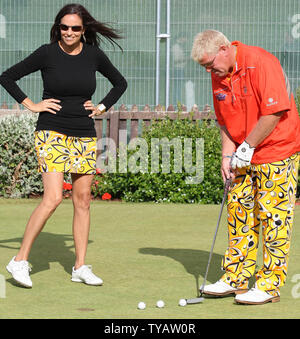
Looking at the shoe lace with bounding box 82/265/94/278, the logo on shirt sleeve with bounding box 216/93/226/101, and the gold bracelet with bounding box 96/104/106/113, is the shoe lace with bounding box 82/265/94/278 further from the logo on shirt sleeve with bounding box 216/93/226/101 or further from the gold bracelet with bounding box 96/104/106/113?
the logo on shirt sleeve with bounding box 216/93/226/101

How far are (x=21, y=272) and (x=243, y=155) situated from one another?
1.86 meters

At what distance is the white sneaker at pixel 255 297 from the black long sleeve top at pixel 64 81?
5.58ft

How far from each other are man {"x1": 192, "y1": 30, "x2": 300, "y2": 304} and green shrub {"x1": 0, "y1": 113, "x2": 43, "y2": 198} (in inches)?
255

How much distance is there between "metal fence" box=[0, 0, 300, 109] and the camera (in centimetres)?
1393

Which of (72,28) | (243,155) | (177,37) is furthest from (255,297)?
(177,37)

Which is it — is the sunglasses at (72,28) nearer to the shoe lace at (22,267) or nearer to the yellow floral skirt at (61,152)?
the yellow floral skirt at (61,152)

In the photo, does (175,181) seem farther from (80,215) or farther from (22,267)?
(22,267)

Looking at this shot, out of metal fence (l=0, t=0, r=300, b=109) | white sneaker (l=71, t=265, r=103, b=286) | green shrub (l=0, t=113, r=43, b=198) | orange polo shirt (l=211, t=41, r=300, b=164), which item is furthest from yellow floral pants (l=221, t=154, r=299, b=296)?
metal fence (l=0, t=0, r=300, b=109)

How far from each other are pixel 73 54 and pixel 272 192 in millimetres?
1865

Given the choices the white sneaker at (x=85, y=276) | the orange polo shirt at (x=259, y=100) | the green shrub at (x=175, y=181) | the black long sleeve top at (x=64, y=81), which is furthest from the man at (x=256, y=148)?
the green shrub at (x=175, y=181)

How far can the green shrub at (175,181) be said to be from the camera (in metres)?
11.2

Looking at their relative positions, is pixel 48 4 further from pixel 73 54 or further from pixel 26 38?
pixel 73 54

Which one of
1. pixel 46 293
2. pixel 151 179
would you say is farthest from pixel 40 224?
pixel 151 179

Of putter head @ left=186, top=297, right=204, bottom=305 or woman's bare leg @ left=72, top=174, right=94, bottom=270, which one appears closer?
putter head @ left=186, top=297, right=204, bottom=305
